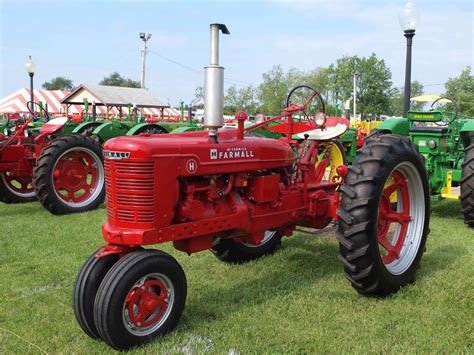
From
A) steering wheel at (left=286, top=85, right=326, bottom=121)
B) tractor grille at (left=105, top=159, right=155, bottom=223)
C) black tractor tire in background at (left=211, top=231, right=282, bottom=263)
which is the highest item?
steering wheel at (left=286, top=85, right=326, bottom=121)

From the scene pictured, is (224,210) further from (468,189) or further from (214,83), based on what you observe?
(468,189)

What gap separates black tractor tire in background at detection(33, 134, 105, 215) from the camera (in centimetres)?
677

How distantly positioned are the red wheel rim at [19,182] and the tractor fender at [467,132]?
6560 millimetres

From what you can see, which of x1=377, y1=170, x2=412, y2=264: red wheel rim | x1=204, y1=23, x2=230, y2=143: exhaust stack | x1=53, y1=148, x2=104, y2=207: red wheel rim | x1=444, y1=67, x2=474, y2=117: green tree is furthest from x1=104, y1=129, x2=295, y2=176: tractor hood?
x1=444, y1=67, x2=474, y2=117: green tree

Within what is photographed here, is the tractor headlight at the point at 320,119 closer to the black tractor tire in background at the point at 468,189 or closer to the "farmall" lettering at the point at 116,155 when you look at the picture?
the "farmall" lettering at the point at 116,155

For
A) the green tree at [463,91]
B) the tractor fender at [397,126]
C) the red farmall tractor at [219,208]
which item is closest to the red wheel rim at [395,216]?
the red farmall tractor at [219,208]

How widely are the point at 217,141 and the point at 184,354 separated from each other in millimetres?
1379

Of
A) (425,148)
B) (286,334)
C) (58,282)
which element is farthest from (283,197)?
(425,148)

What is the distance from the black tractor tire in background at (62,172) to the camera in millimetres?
6770

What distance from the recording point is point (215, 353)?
2814mm

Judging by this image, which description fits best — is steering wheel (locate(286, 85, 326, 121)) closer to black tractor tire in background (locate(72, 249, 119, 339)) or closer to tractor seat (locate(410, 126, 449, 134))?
tractor seat (locate(410, 126, 449, 134))

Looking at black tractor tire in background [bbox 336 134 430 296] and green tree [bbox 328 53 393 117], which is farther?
green tree [bbox 328 53 393 117]

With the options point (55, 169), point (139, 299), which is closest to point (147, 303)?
point (139, 299)

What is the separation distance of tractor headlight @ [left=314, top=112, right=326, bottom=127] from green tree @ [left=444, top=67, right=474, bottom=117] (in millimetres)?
36039
